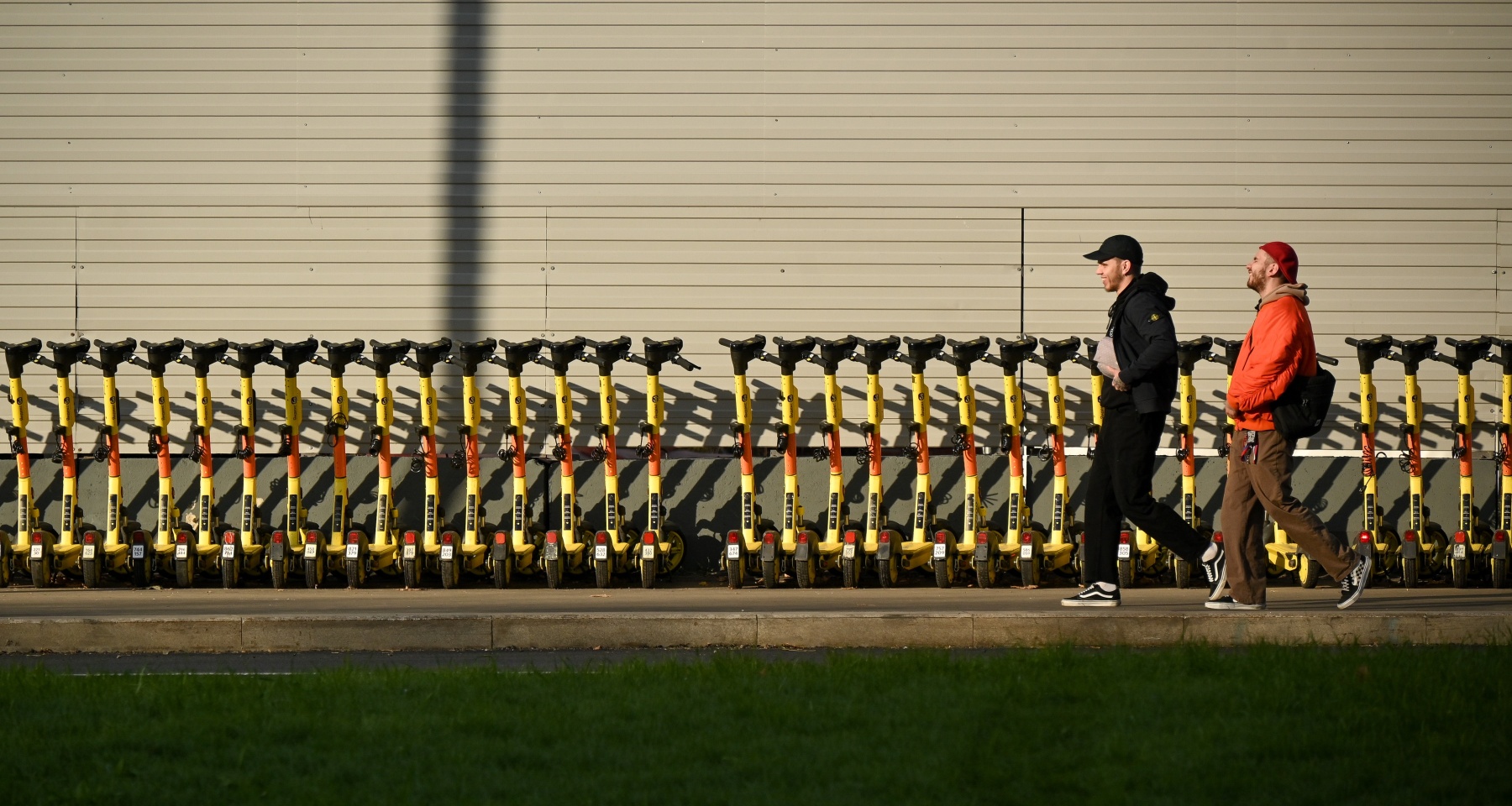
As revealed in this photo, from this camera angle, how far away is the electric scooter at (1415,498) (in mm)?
11555

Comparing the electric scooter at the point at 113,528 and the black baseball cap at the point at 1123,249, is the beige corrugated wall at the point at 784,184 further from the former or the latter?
the black baseball cap at the point at 1123,249

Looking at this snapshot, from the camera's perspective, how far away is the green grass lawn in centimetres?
538

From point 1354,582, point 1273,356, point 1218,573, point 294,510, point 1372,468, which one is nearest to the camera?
point 1273,356

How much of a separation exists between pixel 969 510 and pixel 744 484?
1511mm

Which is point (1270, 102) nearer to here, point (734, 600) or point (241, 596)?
point (734, 600)

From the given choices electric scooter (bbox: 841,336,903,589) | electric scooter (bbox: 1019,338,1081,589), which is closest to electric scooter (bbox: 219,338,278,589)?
electric scooter (bbox: 841,336,903,589)

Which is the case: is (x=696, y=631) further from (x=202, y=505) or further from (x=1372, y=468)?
(x=1372, y=468)

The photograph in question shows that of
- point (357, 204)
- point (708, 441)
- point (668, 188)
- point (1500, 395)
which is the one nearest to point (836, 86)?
point (668, 188)

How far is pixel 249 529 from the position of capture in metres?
11.9

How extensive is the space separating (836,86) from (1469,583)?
563cm

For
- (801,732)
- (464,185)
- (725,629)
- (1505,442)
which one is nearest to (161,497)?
(464,185)

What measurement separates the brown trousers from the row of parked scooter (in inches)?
93.1

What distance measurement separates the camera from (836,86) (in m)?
13.3

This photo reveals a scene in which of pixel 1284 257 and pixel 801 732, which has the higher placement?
pixel 1284 257
